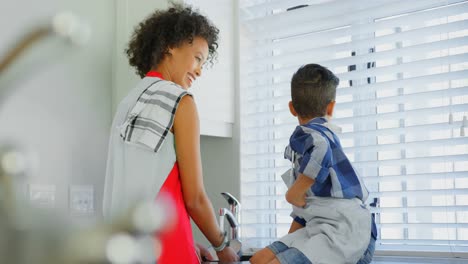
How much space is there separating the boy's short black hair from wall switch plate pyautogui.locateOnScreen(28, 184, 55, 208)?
883 mm

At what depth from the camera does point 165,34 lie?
168cm

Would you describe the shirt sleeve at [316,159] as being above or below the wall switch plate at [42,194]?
above

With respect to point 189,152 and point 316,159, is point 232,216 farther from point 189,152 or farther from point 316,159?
point 189,152

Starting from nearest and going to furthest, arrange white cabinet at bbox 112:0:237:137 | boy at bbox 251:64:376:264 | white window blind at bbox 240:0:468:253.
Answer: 1. boy at bbox 251:64:376:264
2. white window blind at bbox 240:0:468:253
3. white cabinet at bbox 112:0:237:137

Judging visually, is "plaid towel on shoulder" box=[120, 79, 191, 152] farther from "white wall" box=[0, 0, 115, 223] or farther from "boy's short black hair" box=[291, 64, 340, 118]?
"boy's short black hair" box=[291, 64, 340, 118]

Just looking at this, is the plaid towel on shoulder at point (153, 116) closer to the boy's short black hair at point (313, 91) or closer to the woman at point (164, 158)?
the woman at point (164, 158)

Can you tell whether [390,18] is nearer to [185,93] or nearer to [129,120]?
[185,93]

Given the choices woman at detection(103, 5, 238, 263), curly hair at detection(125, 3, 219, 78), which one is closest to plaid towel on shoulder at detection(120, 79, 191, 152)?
woman at detection(103, 5, 238, 263)

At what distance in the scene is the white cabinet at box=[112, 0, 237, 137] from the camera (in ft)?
7.00

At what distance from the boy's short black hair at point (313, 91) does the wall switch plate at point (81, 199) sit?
0.83 meters

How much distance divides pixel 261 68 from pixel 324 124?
0.80m

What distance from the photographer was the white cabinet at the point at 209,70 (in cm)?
213

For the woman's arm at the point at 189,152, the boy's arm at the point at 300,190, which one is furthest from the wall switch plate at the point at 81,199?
the boy's arm at the point at 300,190

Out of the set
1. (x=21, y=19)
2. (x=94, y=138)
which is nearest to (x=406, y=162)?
(x=94, y=138)
